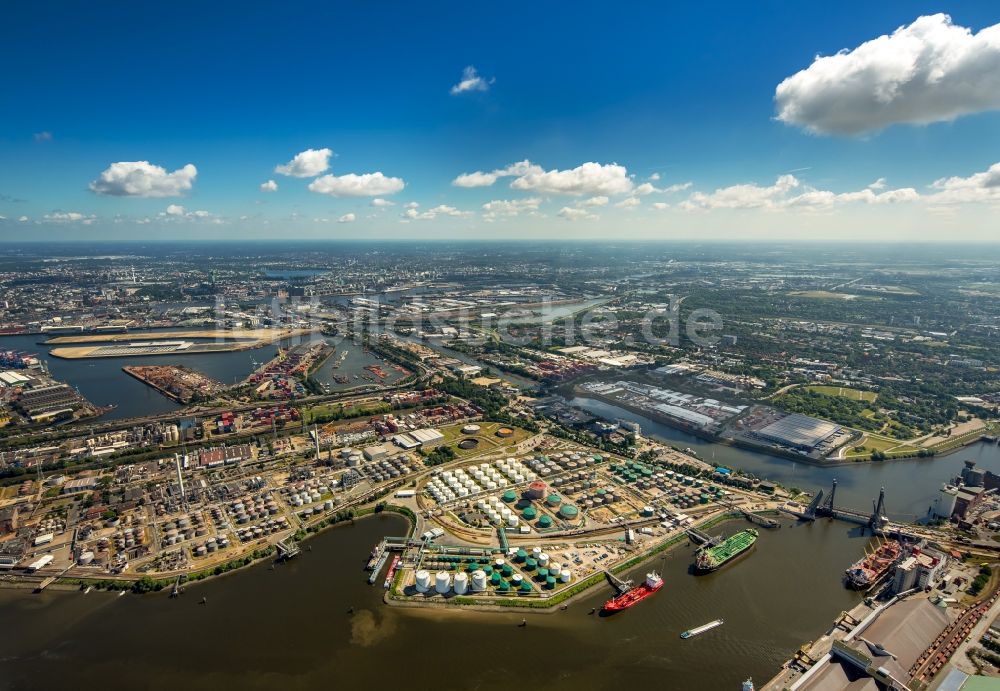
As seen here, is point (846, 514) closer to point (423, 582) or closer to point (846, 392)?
point (423, 582)

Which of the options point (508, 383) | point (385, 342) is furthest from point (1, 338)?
point (508, 383)

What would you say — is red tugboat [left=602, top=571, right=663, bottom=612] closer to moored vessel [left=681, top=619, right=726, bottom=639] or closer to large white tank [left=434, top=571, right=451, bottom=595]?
moored vessel [left=681, top=619, right=726, bottom=639]

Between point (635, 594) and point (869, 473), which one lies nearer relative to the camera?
point (635, 594)

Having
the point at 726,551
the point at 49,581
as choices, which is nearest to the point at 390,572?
the point at 49,581

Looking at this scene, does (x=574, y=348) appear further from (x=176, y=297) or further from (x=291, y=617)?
(x=176, y=297)

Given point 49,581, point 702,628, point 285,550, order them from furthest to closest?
point 285,550 < point 49,581 < point 702,628
